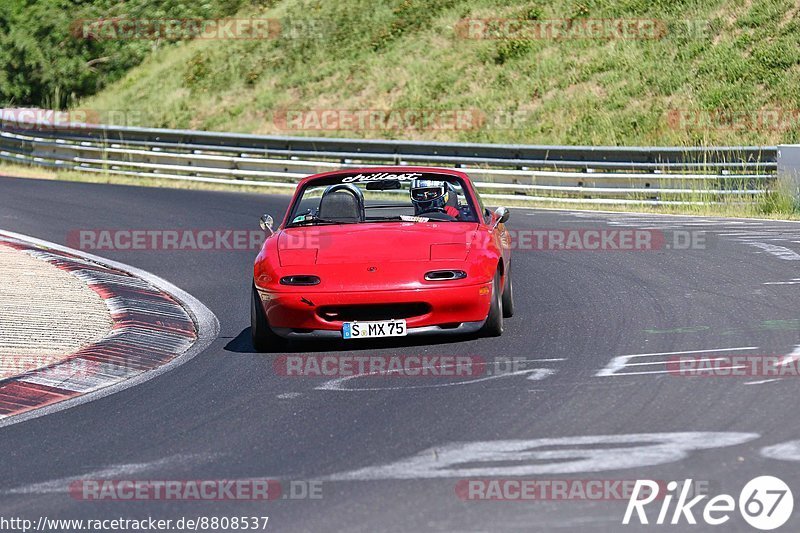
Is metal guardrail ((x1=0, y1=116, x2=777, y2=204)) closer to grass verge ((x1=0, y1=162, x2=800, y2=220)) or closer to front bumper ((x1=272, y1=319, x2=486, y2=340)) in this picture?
grass verge ((x1=0, y1=162, x2=800, y2=220))

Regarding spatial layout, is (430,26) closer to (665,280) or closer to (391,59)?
(391,59)

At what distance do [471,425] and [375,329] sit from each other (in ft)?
7.49

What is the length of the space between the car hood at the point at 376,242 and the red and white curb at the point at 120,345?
1105 mm

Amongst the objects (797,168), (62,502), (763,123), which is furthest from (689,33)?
(62,502)

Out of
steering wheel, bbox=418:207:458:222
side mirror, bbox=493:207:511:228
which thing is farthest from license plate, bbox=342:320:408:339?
side mirror, bbox=493:207:511:228

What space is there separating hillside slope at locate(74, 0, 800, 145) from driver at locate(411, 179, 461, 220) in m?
18.5

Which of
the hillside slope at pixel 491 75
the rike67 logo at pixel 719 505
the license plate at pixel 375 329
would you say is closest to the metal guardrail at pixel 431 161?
the hillside slope at pixel 491 75

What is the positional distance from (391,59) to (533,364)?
3040 cm

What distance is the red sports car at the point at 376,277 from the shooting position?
8.64 meters

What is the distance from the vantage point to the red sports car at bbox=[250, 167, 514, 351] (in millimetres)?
8641

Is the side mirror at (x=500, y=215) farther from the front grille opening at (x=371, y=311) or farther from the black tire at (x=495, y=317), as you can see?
the front grille opening at (x=371, y=311)

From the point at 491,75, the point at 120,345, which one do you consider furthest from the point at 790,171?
the point at 491,75

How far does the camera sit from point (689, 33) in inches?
1283

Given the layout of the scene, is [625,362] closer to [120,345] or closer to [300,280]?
[300,280]
